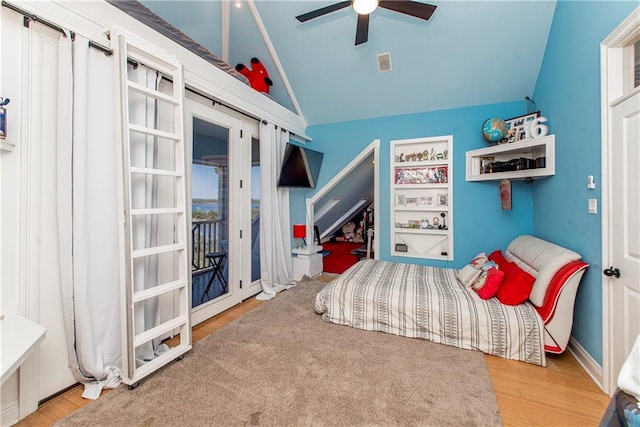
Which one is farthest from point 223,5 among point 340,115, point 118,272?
point 118,272

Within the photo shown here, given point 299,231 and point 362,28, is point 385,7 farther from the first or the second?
point 299,231

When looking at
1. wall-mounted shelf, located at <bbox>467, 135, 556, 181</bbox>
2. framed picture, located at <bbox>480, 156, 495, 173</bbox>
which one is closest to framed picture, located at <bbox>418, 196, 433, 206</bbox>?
wall-mounted shelf, located at <bbox>467, 135, 556, 181</bbox>

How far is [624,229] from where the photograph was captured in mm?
1539

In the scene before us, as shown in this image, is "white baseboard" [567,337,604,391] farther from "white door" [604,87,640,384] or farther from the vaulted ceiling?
the vaulted ceiling

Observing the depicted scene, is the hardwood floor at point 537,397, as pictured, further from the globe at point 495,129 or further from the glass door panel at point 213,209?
the globe at point 495,129

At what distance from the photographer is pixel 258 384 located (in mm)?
1697

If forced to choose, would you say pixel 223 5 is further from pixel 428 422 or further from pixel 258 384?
pixel 428 422

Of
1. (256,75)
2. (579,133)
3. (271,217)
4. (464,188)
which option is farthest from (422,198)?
(256,75)

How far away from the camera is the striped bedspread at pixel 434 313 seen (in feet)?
6.59

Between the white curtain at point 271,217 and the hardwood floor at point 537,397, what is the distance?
197 centimetres

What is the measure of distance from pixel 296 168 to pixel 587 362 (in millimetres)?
3388

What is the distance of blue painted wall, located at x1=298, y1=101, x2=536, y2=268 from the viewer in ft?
10.6

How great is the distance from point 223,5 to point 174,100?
6.56 ft

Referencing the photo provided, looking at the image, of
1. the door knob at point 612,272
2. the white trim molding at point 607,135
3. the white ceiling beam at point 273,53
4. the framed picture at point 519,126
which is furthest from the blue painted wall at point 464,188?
the door knob at point 612,272
